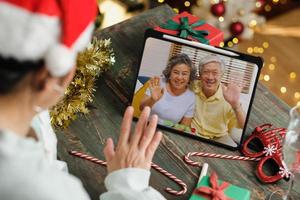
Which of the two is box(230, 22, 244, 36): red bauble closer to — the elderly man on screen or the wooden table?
the wooden table

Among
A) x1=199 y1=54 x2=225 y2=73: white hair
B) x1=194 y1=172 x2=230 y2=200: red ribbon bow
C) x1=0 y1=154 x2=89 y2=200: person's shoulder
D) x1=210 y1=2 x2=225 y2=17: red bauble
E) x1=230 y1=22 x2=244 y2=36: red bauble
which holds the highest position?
x1=210 y1=2 x2=225 y2=17: red bauble

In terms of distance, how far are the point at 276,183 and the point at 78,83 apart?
0.52 m

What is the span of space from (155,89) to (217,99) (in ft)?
0.50

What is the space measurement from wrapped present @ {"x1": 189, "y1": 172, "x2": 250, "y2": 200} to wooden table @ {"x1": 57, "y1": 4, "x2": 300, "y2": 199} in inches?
1.6

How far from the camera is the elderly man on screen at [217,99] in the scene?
1206 millimetres

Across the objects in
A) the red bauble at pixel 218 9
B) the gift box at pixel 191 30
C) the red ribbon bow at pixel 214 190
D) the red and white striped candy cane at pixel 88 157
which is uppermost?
the red bauble at pixel 218 9

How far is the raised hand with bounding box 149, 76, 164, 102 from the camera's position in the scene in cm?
124

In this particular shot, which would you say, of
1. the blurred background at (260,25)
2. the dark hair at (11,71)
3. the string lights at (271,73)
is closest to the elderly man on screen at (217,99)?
the dark hair at (11,71)

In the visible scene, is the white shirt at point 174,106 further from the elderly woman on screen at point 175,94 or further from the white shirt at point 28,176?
the white shirt at point 28,176

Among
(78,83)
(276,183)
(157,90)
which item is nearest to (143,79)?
(157,90)

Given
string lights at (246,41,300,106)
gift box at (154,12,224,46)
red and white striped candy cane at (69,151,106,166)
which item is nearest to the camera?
red and white striped candy cane at (69,151,106,166)

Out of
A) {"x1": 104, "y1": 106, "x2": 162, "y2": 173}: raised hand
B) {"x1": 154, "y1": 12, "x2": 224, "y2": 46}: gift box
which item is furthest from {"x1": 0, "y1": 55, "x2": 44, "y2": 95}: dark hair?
{"x1": 154, "y1": 12, "x2": 224, "y2": 46}: gift box

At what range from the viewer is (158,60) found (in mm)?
1248

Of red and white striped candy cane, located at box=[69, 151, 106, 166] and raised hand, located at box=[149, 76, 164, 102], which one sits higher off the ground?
raised hand, located at box=[149, 76, 164, 102]
